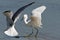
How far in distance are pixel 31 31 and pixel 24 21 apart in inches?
14.8

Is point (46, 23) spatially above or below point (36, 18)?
below

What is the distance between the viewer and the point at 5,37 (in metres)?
9.80

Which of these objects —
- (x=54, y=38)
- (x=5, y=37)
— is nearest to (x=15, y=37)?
(x=5, y=37)

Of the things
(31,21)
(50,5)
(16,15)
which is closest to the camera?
(16,15)

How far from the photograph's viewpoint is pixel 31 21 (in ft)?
33.5

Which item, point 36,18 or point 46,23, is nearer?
point 36,18

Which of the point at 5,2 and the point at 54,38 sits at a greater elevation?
the point at 5,2

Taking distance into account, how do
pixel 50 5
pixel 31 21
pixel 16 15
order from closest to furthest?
pixel 16 15 < pixel 31 21 < pixel 50 5

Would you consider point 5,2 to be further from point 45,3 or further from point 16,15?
point 16,15

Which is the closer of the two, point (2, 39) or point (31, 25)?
point (2, 39)

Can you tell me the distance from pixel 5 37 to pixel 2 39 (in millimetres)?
290

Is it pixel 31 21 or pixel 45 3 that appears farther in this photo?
pixel 45 3

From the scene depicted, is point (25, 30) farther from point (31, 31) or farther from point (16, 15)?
point (16, 15)

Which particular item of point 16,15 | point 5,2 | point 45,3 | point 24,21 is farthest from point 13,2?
point 16,15
